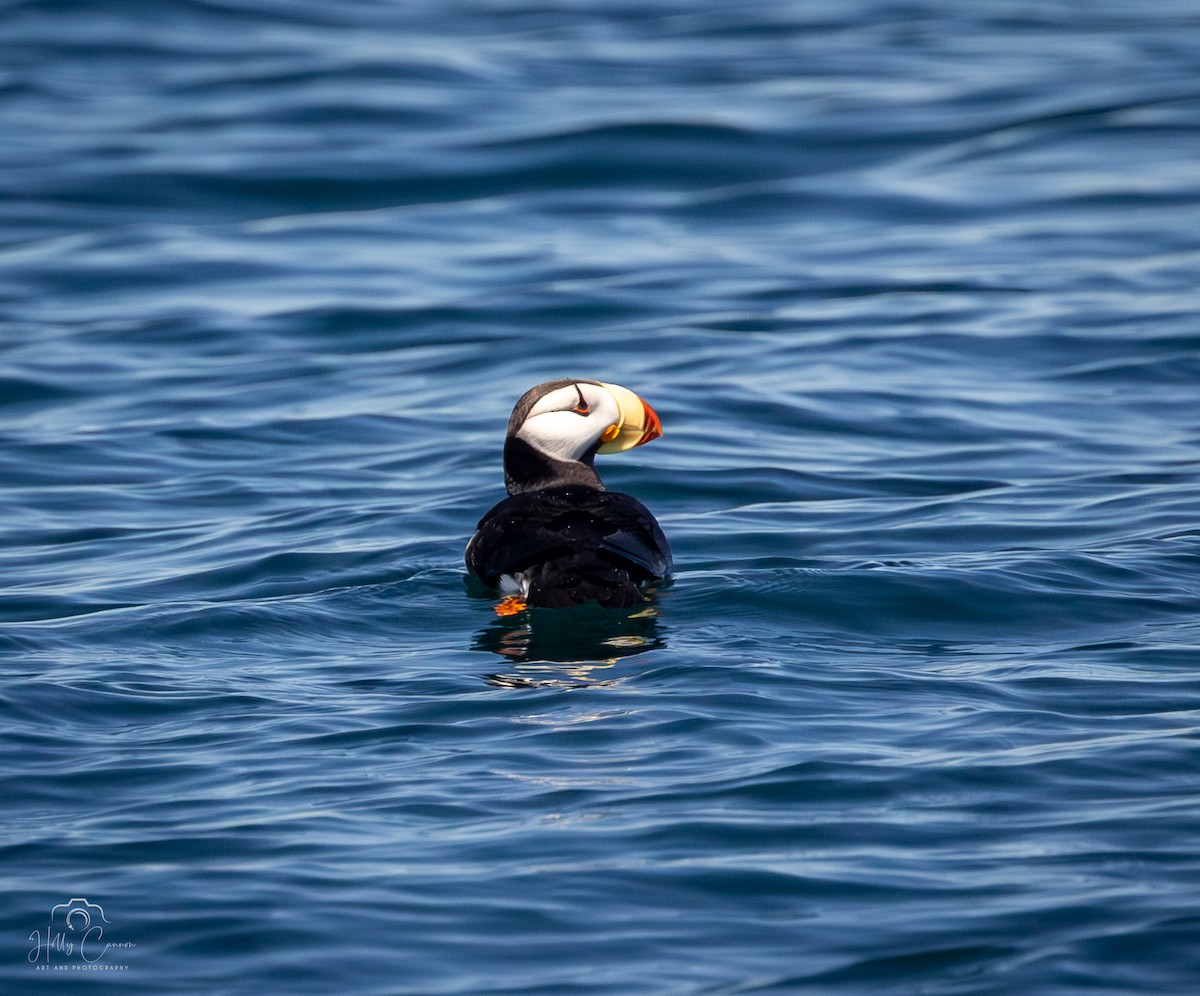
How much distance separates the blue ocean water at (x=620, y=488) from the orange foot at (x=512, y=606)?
127 mm

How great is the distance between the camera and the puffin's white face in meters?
7.42

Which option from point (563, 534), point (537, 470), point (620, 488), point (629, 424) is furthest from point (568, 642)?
point (620, 488)

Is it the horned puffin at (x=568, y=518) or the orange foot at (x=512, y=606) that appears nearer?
the horned puffin at (x=568, y=518)

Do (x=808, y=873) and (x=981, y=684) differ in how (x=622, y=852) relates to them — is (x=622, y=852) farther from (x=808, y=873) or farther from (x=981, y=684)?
(x=981, y=684)

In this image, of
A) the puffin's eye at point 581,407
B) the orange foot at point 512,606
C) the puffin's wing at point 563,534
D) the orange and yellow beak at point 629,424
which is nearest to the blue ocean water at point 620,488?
the orange foot at point 512,606

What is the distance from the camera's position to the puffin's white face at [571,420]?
7.42 metres

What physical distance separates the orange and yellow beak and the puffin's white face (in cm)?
1

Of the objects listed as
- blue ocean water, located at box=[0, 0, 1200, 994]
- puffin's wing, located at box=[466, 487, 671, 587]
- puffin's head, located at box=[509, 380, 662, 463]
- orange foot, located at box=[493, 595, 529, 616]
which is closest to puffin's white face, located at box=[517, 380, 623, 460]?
puffin's head, located at box=[509, 380, 662, 463]

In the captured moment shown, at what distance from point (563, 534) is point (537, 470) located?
1.05 m

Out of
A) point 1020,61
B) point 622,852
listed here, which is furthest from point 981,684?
point 1020,61

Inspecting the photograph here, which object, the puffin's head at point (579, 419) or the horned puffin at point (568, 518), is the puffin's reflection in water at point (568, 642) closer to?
the horned puffin at point (568, 518)

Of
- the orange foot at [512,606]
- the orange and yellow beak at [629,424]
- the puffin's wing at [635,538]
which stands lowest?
the orange foot at [512,606]

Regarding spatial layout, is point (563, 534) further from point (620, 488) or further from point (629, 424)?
point (620, 488)

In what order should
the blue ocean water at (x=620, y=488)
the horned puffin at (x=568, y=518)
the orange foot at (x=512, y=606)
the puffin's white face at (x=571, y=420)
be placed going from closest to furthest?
1. the blue ocean water at (x=620, y=488)
2. the horned puffin at (x=568, y=518)
3. the orange foot at (x=512, y=606)
4. the puffin's white face at (x=571, y=420)
